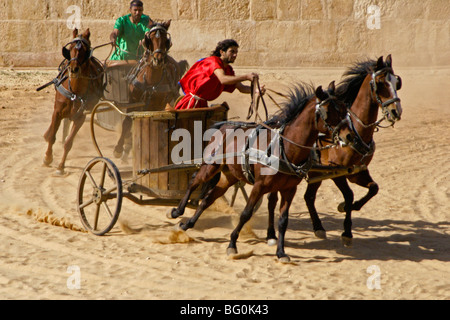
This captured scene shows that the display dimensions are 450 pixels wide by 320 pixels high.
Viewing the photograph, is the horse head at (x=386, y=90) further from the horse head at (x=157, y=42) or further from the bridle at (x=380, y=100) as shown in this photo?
the horse head at (x=157, y=42)

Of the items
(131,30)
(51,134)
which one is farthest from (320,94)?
(131,30)

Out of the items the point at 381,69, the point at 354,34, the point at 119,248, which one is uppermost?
the point at 354,34

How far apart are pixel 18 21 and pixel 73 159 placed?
5.60 meters

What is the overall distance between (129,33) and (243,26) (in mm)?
4880

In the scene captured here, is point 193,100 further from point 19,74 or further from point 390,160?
point 19,74

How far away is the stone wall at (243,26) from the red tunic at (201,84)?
27.7 feet

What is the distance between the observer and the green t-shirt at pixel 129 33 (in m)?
12.0

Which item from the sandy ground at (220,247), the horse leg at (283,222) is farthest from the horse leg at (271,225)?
the horse leg at (283,222)

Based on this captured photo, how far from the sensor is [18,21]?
637 inches

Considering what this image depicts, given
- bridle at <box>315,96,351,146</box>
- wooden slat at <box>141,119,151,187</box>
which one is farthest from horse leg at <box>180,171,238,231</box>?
bridle at <box>315,96,351,146</box>

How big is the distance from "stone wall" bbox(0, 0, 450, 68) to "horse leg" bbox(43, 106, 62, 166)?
5.51 m

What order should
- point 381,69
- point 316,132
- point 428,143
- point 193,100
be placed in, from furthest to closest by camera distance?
point 428,143
point 193,100
point 381,69
point 316,132

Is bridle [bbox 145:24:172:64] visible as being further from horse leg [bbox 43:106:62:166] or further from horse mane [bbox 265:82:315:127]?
horse mane [bbox 265:82:315:127]

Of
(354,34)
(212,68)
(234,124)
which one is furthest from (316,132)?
(354,34)
